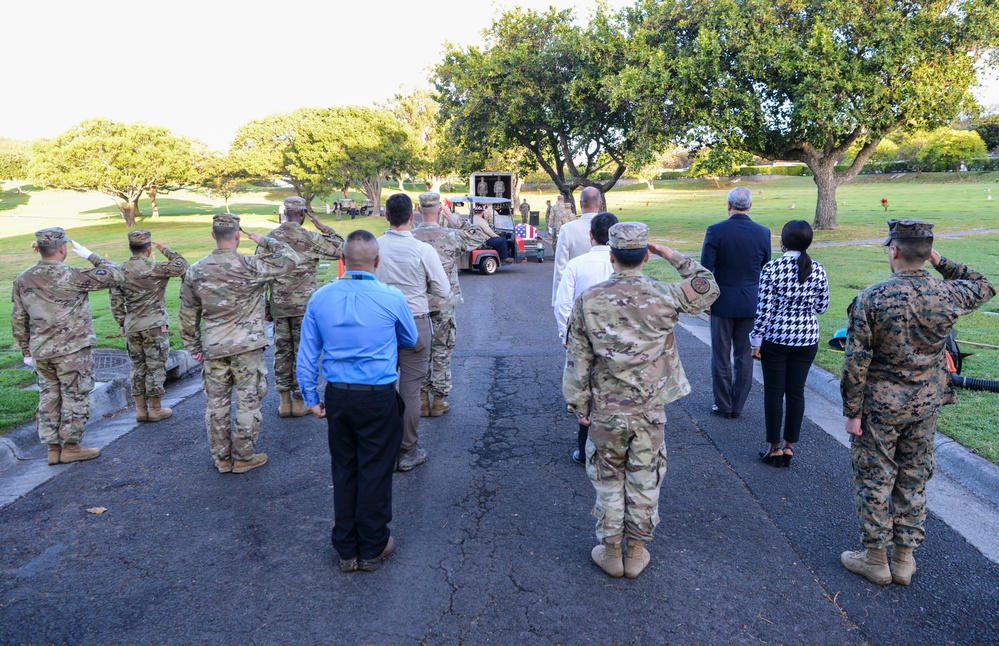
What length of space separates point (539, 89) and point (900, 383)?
25.1m

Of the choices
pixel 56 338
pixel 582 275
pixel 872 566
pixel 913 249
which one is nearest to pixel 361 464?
pixel 582 275

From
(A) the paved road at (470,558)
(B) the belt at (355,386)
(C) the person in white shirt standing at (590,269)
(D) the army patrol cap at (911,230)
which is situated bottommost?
(A) the paved road at (470,558)

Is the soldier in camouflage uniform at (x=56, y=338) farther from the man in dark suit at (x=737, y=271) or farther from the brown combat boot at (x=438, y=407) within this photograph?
the man in dark suit at (x=737, y=271)

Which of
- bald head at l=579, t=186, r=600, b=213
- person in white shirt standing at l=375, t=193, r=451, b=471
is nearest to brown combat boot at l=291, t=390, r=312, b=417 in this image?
person in white shirt standing at l=375, t=193, r=451, b=471

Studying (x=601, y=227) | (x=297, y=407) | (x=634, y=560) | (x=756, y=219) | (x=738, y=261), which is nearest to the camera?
(x=634, y=560)

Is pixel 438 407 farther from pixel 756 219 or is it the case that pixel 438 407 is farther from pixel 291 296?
pixel 756 219

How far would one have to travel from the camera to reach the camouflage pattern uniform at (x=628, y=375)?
12.0 ft

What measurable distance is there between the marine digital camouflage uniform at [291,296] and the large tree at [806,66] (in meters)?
17.6

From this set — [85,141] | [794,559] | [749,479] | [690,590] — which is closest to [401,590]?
[690,590]

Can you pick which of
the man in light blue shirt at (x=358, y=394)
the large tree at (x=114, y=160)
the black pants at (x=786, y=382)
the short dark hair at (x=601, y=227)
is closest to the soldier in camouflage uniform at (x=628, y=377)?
the man in light blue shirt at (x=358, y=394)

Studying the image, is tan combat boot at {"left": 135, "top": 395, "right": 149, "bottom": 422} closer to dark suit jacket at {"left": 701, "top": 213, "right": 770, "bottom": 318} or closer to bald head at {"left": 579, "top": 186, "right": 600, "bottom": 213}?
bald head at {"left": 579, "top": 186, "right": 600, "bottom": 213}

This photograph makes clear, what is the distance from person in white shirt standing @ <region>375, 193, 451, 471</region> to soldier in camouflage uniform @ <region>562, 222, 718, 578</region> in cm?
196

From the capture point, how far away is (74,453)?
5.76 meters

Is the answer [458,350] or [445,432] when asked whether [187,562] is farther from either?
[458,350]
